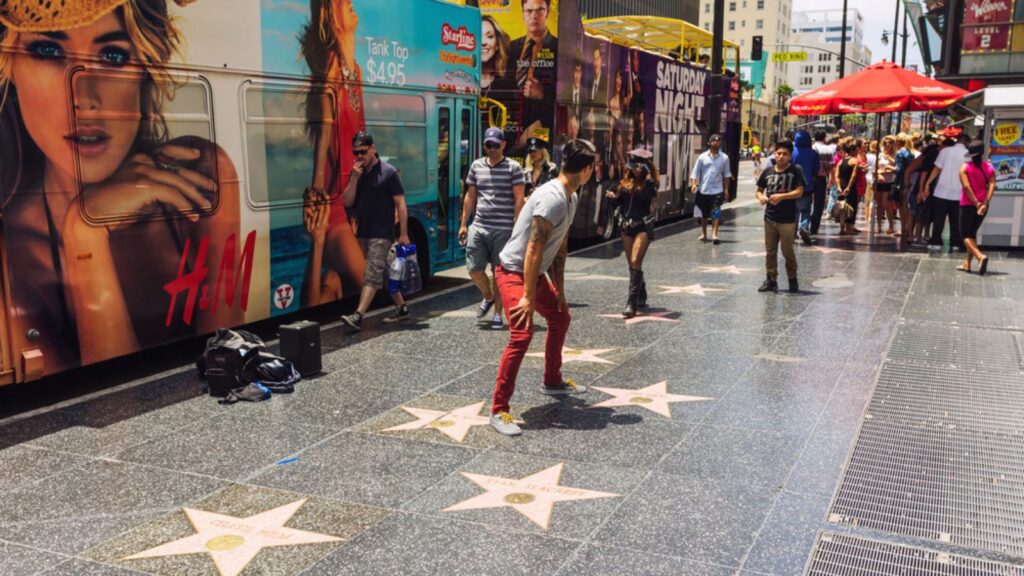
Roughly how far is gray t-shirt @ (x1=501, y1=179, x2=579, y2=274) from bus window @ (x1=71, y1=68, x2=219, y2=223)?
287 centimetres

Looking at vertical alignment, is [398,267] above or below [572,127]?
below

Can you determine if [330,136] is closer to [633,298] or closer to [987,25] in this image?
[633,298]

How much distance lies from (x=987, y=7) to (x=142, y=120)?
2635 centimetres

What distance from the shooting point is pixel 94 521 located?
4.55m

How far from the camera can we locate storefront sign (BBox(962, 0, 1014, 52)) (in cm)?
2558

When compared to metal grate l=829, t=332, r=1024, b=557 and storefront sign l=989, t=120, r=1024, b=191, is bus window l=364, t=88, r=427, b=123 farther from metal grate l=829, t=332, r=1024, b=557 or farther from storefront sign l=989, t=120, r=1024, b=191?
storefront sign l=989, t=120, r=1024, b=191

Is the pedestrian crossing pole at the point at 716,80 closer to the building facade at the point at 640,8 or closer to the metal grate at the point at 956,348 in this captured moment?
the metal grate at the point at 956,348

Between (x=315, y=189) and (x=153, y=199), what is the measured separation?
215 centimetres

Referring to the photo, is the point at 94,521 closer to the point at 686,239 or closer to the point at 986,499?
the point at 986,499

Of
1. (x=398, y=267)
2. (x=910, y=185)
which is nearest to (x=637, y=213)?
(x=398, y=267)

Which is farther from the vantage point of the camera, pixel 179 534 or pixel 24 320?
pixel 24 320

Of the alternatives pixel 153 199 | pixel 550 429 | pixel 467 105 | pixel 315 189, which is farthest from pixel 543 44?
pixel 550 429

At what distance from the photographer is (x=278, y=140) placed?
835 centimetres

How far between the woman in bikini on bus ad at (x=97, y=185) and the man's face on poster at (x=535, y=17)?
7899mm
